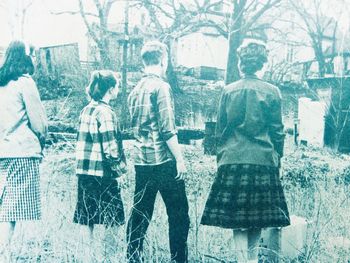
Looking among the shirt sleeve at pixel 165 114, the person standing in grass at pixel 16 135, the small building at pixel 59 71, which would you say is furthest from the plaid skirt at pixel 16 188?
the small building at pixel 59 71

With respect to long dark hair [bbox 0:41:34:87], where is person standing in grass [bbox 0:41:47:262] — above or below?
below

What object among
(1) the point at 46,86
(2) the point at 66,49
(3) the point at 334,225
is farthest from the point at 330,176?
(2) the point at 66,49

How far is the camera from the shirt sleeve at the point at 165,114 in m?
3.16

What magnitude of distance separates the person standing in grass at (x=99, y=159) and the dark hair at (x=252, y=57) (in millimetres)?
1117

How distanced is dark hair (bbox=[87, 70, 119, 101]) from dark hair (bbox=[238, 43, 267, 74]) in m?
1.12

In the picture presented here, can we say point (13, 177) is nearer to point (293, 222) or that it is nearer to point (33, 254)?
point (33, 254)

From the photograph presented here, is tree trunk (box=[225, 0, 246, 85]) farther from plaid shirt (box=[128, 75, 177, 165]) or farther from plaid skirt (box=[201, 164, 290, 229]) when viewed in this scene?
plaid skirt (box=[201, 164, 290, 229])

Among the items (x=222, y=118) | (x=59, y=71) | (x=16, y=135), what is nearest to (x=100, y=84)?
(x=16, y=135)

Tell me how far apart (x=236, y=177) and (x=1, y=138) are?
1.95 metres

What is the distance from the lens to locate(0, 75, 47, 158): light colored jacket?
3324 mm

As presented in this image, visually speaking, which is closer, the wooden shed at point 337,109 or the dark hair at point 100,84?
the dark hair at point 100,84

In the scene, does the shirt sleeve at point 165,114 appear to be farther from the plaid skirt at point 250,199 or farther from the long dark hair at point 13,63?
the long dark hair at point 13,63

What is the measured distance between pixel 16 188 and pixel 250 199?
1900mm

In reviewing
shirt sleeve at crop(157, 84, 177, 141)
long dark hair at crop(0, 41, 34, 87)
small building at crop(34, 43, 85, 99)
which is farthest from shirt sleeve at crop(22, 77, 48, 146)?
small building at crop(34, 43, 85, 99)
